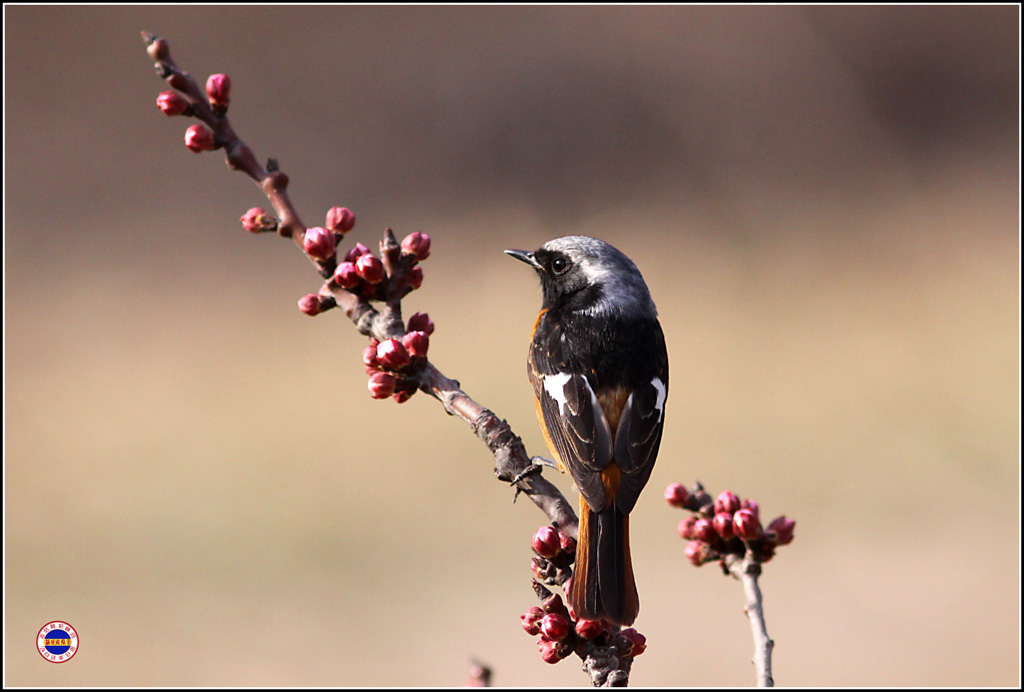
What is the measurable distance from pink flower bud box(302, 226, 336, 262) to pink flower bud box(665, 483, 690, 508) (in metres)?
0.72

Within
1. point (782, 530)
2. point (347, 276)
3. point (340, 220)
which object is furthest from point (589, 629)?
point (340, 220)

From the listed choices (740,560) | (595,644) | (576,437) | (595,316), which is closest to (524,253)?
(595,316)

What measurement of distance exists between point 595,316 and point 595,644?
33.6 inches

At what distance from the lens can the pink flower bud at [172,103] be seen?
122cm

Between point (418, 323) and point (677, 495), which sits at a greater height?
point (418, 323)

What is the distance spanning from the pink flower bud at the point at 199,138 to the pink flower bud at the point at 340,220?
0.21 meters

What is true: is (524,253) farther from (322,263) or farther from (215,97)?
(215,97)

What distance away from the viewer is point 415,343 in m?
1.28

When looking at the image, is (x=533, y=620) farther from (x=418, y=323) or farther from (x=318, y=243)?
(x=318, y=243)

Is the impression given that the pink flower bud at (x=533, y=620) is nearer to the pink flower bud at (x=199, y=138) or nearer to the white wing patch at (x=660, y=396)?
the white wing patch at (x=660, y=396)

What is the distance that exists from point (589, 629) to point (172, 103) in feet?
3.17

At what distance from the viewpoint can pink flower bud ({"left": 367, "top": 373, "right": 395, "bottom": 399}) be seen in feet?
4.29

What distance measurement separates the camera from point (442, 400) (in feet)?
4.37

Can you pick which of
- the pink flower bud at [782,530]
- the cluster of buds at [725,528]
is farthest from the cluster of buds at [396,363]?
the pink flower bud at [782,530]
